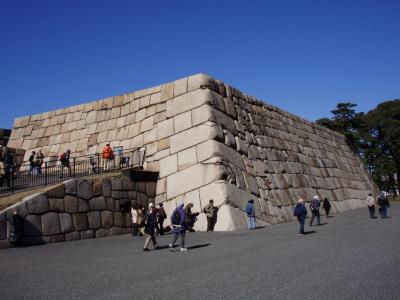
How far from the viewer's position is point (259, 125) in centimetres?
2358

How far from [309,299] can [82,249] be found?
8.00 meters

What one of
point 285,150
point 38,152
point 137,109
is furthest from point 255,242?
point 38,152

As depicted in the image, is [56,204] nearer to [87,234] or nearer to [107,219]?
[87,234]

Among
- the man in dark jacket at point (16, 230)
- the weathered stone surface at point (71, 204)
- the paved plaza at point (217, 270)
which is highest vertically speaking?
the weathered stone surface at point (71, 204)

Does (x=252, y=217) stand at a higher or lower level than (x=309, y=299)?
higher

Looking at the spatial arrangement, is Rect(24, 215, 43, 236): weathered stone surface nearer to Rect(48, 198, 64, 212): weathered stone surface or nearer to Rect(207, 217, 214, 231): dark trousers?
Rect(48, 198, 64, 212): weathered stone surface

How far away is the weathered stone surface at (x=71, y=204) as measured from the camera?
1409 centimetres

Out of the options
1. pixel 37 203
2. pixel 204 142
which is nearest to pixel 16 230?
pixel 37 203

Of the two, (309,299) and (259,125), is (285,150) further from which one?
(309,299)

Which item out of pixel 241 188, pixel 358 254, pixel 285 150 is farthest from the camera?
pixel 285 150

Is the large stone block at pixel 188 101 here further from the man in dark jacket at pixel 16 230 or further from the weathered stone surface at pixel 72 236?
the man in dark jacket at pixel 16 230

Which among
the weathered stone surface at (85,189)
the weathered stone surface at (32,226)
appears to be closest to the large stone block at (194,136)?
the weathered stone surface at (85,189)

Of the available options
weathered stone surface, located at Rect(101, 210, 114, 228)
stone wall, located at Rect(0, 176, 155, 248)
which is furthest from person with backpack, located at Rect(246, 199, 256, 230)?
weathered stone surface, located at Rect(101, 210, 114, 228)

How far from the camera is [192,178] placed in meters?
17.4
